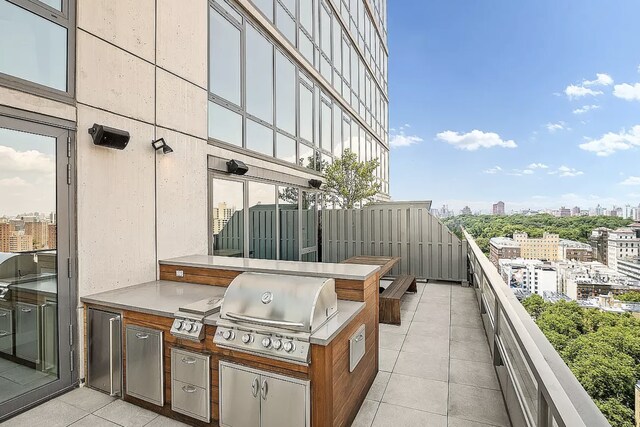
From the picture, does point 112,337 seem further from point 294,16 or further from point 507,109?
point 507,109

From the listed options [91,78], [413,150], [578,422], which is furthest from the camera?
[413,150]

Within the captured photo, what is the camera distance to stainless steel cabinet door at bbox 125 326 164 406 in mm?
2566

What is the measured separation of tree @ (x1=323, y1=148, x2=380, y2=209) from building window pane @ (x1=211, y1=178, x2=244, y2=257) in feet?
12.4

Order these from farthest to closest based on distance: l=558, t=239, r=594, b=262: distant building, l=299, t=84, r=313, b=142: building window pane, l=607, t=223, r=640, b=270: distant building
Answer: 1. l=299, t=84, r=313, b=142: building window pane
2. l=558, t=239, r=594, b=262: distant building
3. l=607, t=223, r=640, b=270: distant building

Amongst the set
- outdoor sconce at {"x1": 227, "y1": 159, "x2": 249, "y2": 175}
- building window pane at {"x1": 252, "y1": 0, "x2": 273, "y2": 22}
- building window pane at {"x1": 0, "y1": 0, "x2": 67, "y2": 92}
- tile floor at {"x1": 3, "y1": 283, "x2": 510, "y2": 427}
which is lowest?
tile floor at {"x1": 3, "y1": 283, "x2": 510, "y2": 427}

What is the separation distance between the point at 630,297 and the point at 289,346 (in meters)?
3.50

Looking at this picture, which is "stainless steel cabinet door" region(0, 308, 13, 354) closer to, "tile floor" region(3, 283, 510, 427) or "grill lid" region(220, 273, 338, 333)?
"tile floor" region(3, 283, 510, 427)

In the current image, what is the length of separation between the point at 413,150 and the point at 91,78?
37073mm

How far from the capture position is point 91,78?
3102 mm

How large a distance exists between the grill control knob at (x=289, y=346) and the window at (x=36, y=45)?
2942mm

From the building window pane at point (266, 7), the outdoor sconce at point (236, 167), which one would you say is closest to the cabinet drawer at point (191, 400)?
the outdoor sconce at point (236, 167)

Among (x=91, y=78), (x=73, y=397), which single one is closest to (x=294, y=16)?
(x=91, y=78)

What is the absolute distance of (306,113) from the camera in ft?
26.6

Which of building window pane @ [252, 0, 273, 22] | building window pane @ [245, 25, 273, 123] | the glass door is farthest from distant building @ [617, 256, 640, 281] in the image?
building window pane @ [252, 0, 273, 22]
